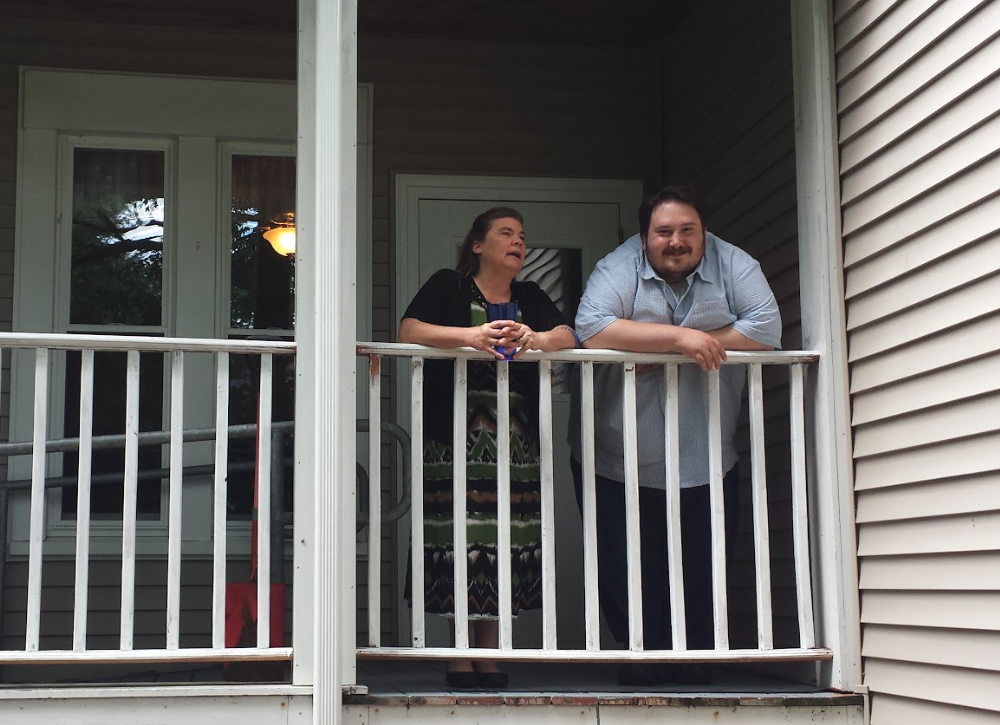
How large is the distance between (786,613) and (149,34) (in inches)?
140

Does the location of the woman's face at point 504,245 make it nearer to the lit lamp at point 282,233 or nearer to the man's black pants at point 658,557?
the man's black pants at point 658,557

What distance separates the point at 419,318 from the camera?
382cm

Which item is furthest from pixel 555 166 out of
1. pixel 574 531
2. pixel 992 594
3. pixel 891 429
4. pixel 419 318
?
pixel 992 594

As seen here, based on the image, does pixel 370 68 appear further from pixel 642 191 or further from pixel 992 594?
pixel 992 594

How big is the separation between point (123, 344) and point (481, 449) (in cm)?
111

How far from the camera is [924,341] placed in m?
3.45

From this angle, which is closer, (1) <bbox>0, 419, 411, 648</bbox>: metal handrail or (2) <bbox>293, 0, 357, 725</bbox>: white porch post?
(2) <bbox>293, 0, 357, 725</bbox>: white porch post

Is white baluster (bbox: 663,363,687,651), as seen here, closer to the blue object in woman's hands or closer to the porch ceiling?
the blue object in woman's hands

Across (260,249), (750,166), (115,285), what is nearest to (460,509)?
(750,166)

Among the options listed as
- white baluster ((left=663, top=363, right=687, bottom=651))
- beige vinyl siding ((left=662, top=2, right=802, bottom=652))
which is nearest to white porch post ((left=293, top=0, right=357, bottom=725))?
white baluster ((left=663, top=363, right=687, bottom=651))

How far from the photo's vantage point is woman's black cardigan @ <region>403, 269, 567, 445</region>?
3867 millimetres

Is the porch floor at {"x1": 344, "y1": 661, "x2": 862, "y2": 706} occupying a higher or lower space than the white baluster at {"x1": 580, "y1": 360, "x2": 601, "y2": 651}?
lower

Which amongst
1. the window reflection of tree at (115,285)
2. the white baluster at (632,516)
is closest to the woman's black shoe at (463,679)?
the white baluster at (632,516)

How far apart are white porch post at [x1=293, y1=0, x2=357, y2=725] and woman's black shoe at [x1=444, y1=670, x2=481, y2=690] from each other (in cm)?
38
